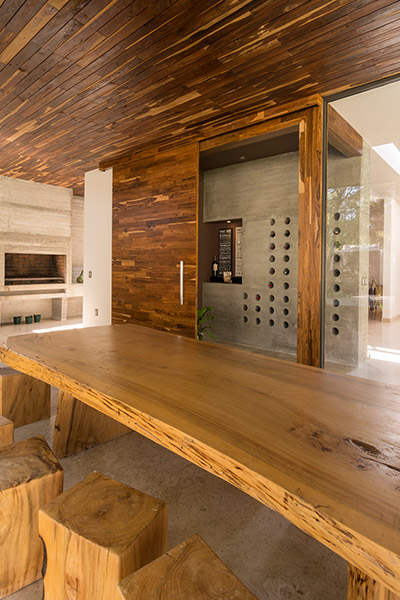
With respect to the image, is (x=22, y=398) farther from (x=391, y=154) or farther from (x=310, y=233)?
(x=391, y=154)

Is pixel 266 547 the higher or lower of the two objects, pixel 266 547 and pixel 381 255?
the lower

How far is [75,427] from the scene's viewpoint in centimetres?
219

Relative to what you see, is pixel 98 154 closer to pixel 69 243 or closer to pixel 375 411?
pixel 69 243

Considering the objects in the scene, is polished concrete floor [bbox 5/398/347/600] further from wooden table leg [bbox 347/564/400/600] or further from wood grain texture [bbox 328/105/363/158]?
wood grain texture [bbox 328/105/363/158]

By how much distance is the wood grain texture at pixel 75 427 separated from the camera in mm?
2143

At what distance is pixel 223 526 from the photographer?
1575mm

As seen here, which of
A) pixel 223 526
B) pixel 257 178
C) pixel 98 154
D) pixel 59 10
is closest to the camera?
pixel 223 526

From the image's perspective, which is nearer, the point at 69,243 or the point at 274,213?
the point at 274,213

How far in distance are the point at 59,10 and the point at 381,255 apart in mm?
2539

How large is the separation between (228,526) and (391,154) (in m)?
2.61

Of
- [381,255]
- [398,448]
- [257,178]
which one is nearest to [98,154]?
[257,178]

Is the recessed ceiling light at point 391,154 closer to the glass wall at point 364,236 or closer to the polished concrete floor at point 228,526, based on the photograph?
the glass wall at point 364,236

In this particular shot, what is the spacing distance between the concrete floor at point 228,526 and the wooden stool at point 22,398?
0.64 meters

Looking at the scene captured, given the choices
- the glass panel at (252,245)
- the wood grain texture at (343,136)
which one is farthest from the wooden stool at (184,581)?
the glass panel at (252,245)
